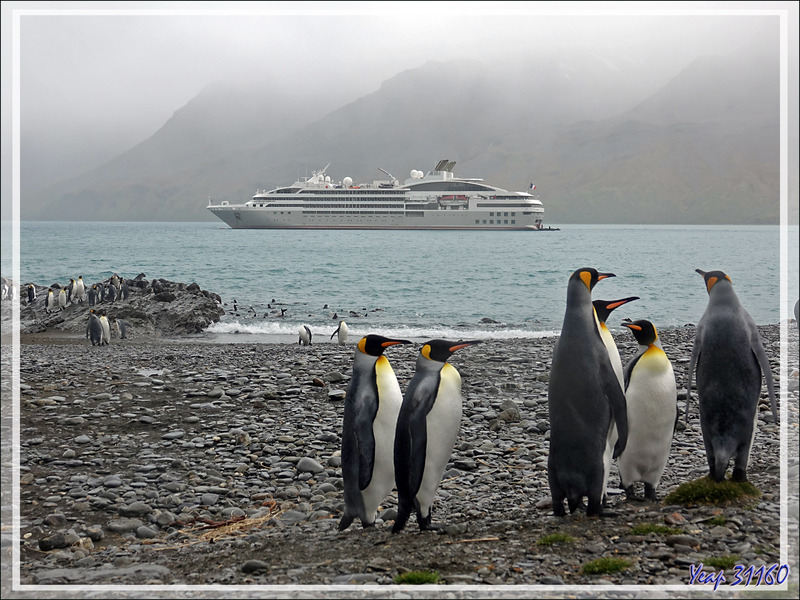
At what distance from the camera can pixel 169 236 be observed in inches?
1378

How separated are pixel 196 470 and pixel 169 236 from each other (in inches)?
1362

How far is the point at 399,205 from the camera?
27359mm

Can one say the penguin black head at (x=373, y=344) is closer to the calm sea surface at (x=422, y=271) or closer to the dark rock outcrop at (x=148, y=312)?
the calm sea surface at (x=422, y=271)

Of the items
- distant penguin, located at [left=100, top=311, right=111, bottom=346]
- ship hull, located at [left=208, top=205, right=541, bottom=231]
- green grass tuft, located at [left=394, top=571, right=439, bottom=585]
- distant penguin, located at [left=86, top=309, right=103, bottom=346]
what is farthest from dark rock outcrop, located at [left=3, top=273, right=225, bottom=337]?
ship hull, located at [left=208, top=205, right=541, bottom=231]

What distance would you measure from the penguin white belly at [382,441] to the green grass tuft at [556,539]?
524mm

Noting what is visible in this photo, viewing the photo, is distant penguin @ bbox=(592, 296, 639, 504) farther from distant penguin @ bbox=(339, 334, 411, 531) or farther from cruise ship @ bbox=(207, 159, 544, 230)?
cruise ship @ bbox=(207, 159, 544, 230)

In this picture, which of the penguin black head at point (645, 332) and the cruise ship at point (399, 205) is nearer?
the penguin black head at point (645, 332)

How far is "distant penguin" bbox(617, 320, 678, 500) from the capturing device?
216 centimetres

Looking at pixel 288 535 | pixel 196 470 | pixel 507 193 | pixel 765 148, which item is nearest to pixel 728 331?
pixel 288 535

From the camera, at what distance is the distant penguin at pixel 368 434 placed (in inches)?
79.8

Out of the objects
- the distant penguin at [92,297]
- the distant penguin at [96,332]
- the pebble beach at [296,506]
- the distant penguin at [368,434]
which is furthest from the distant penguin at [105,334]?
the distant penguin at [368,434]

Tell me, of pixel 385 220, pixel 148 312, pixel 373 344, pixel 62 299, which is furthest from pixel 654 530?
pixel 385 220

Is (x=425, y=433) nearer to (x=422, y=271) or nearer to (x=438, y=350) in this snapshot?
(x=438, y=350)

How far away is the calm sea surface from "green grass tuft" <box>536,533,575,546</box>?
94 cm
